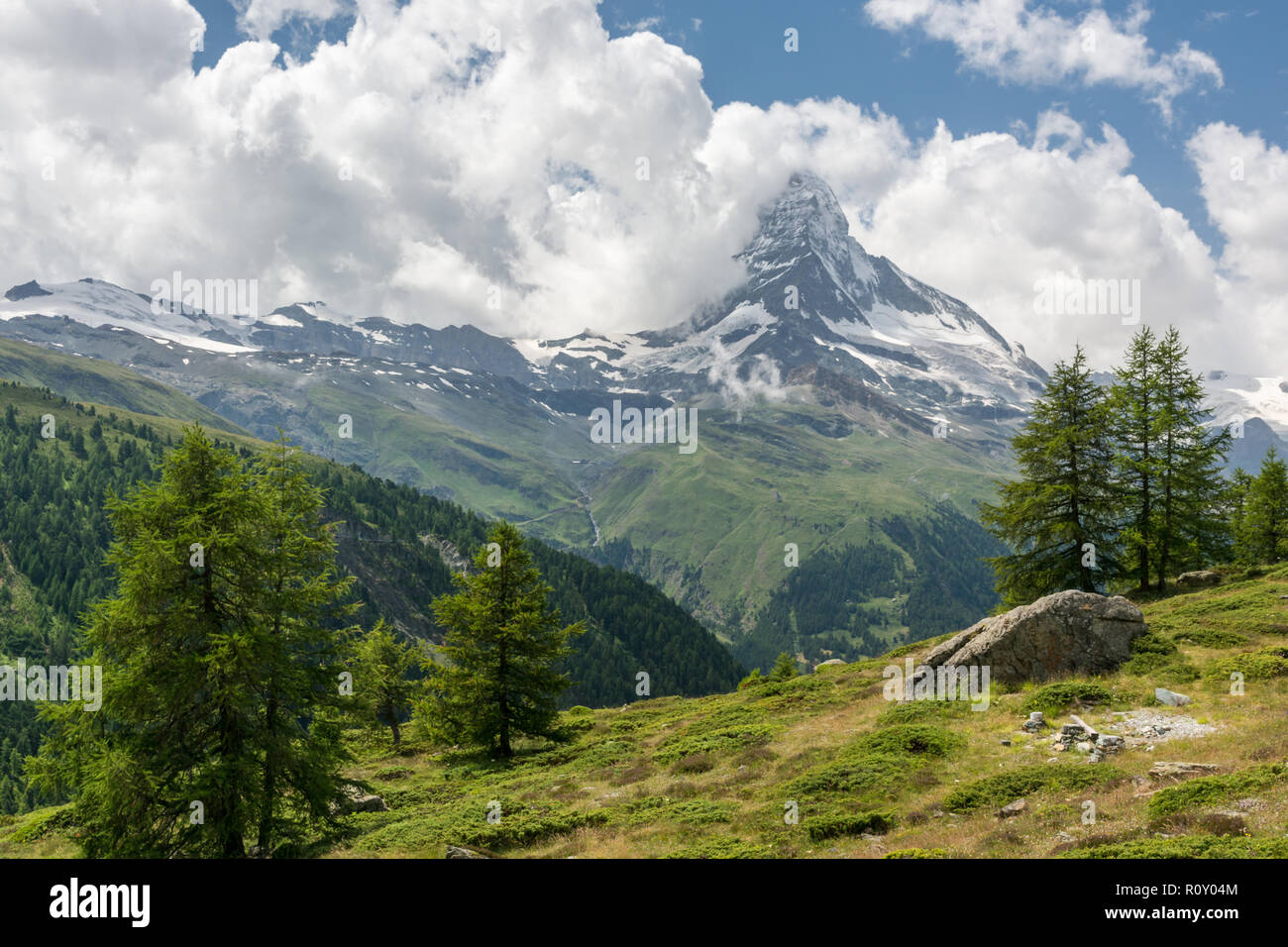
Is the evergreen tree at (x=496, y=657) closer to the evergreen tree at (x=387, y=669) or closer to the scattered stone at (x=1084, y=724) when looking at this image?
the evergreen tree at (x=387, y=669)

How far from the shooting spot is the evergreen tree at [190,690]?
786 inches

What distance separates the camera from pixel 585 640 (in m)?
193

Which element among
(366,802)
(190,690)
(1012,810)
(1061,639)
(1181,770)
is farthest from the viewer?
(1061,639)

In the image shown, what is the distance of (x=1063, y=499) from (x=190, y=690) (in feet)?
146

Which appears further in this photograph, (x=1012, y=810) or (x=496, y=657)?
(x=496, y=657)

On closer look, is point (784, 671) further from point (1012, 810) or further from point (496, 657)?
point (1012, 810)

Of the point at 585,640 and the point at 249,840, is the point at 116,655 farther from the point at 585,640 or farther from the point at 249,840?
the point at 585,640

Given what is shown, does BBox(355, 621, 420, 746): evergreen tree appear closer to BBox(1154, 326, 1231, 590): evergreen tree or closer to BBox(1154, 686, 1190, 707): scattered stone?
BBox(1154, 686, 1190, 707): scattered stone

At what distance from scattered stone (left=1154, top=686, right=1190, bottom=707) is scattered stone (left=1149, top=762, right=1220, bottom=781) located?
668cm

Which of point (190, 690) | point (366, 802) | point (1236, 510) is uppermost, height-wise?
point (1236, 510)

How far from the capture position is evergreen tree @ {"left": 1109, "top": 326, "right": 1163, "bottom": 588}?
4247 centimetres

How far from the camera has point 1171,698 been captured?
2388cm

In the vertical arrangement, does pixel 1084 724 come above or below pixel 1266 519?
below

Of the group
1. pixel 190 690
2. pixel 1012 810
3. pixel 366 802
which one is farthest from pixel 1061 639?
pixel 190 690
